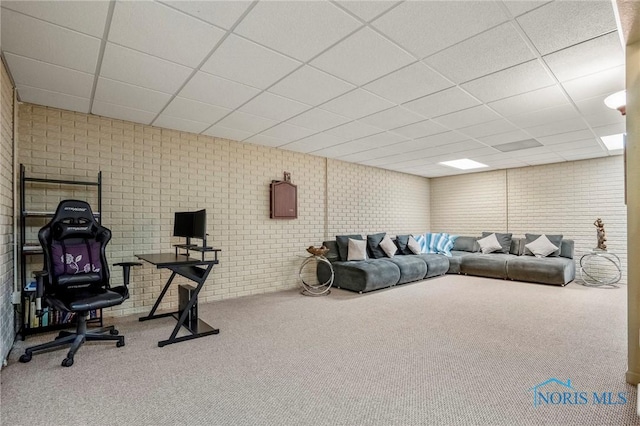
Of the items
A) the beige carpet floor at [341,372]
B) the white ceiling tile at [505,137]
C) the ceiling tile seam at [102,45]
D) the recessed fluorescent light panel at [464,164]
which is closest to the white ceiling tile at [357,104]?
the white ceiling tile at [505,137]

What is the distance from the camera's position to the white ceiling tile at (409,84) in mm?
2865

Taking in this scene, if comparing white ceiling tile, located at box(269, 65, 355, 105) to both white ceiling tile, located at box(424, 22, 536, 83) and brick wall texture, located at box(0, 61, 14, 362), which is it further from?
brick wall texture, located at box(0, 61, 14, 362)

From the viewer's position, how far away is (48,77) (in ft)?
9.61

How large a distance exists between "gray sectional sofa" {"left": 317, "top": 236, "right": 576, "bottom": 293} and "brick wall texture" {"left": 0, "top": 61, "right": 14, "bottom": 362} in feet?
14.0

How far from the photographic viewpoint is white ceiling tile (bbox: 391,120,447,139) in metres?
4.34

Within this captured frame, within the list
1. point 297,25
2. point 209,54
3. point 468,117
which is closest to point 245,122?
point 209,54

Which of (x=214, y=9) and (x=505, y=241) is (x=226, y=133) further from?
(x=505, y=241)

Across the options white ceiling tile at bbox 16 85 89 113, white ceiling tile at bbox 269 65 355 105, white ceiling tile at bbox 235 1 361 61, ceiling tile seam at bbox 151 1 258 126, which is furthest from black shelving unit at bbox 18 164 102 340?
white ceiling tile at bbox 235 1 361 61

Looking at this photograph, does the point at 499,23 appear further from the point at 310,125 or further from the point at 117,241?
the point at 117,241

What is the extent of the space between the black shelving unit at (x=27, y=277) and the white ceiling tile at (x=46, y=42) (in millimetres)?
1415

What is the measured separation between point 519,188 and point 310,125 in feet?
19.2

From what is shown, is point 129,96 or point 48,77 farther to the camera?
point 129,96

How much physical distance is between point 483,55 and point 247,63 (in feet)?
6.27
